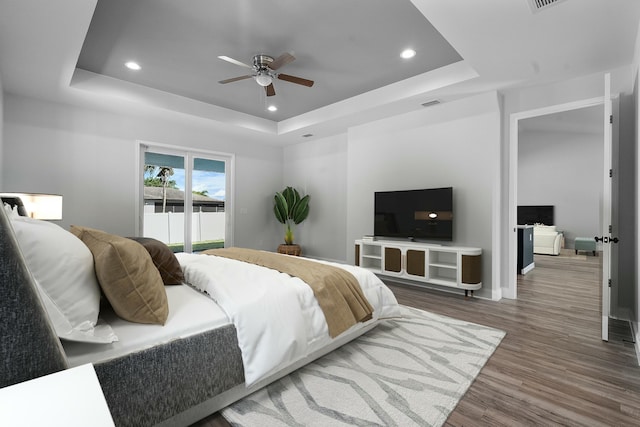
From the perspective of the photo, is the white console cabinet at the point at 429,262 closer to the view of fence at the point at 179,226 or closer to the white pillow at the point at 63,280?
the view of fence at the point at 179,226

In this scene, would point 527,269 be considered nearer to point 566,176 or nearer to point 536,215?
point 536,215

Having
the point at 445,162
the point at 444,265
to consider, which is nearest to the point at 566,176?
the point at 445,162

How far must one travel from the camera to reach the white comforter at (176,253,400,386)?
1.58 m

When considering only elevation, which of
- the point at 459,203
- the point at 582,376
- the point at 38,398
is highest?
the point at 459,203

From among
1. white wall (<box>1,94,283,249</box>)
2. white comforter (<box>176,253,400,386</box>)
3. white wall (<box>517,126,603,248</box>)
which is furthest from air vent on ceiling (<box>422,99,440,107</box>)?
white wall (<box>517,126,603,248</box>)

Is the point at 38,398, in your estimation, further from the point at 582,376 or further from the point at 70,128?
the point at 70,128

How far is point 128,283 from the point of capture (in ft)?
4.57

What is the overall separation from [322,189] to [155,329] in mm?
4827

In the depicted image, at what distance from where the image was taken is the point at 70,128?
161 inches

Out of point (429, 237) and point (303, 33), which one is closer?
point (303, 33)

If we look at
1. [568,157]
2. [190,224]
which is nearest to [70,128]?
[190,224]

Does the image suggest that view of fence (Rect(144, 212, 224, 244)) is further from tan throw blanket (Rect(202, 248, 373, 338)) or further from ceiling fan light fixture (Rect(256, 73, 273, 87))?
tan throw blanket (Rect(202, 248, 373, 338))

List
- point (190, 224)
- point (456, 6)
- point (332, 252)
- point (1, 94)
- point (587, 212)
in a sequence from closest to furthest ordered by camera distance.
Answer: point (456, 6) < point (1, 94) < point (190, 224) < point (332, 252) < point (587, 212)

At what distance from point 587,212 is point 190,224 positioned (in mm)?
9552
